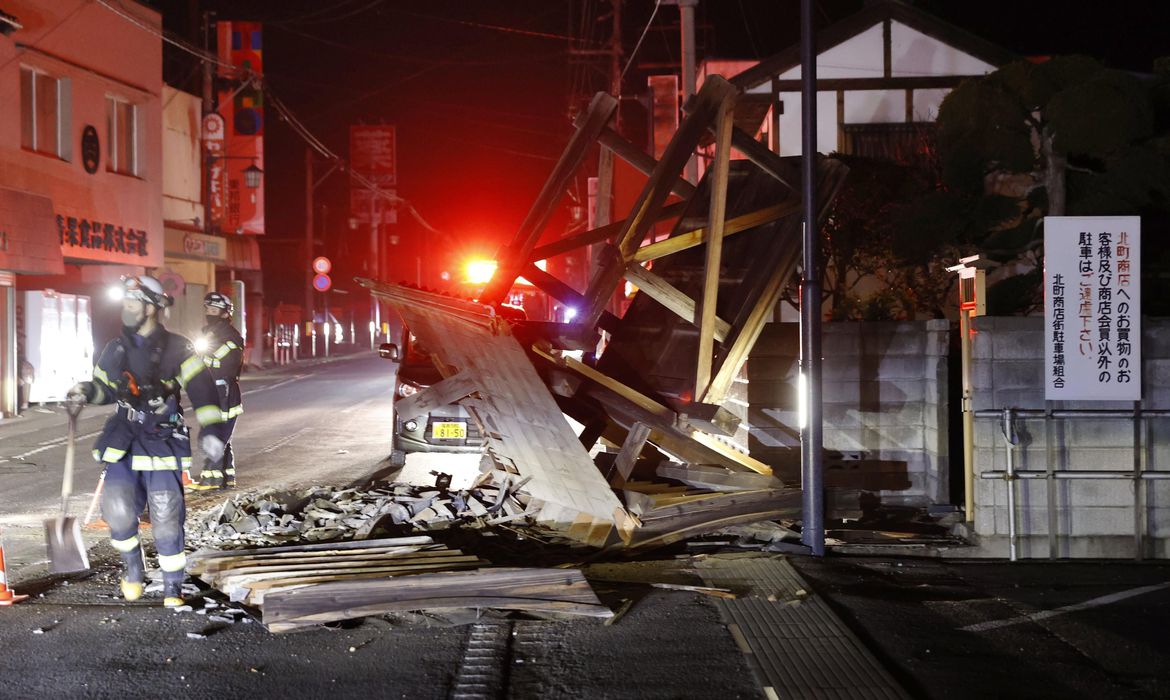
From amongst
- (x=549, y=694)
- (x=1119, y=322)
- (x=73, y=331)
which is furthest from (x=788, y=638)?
(x=73, y=331)

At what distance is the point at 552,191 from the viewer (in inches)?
388

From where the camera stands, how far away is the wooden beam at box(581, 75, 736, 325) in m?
8.92

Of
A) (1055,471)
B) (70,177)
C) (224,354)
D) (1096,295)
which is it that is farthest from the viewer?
(70,177)

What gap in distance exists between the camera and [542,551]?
27.9 ft

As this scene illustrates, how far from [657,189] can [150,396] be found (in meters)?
4.46

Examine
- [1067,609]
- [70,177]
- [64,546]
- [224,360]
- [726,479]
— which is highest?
[70,177]

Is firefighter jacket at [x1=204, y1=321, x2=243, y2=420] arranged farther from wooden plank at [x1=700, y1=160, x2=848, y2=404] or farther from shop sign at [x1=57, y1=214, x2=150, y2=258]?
shop sign at [x1=57, y1=214, x2=150, y2=258]

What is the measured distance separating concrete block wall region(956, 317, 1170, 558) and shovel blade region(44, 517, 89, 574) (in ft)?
22.6

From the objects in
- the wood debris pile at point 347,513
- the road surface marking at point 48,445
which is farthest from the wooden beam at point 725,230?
the road surface marking at point 48,445

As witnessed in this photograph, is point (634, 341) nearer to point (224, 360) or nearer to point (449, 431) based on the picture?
point (449, 431)

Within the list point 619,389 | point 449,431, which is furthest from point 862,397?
point 449,431

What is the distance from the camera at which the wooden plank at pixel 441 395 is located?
9.12m

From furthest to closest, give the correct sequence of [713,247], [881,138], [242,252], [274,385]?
[242,252]
[274,385]
[881,138]
[713,247]

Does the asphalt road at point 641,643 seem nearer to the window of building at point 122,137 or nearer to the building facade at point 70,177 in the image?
the building facade at point 70,177
